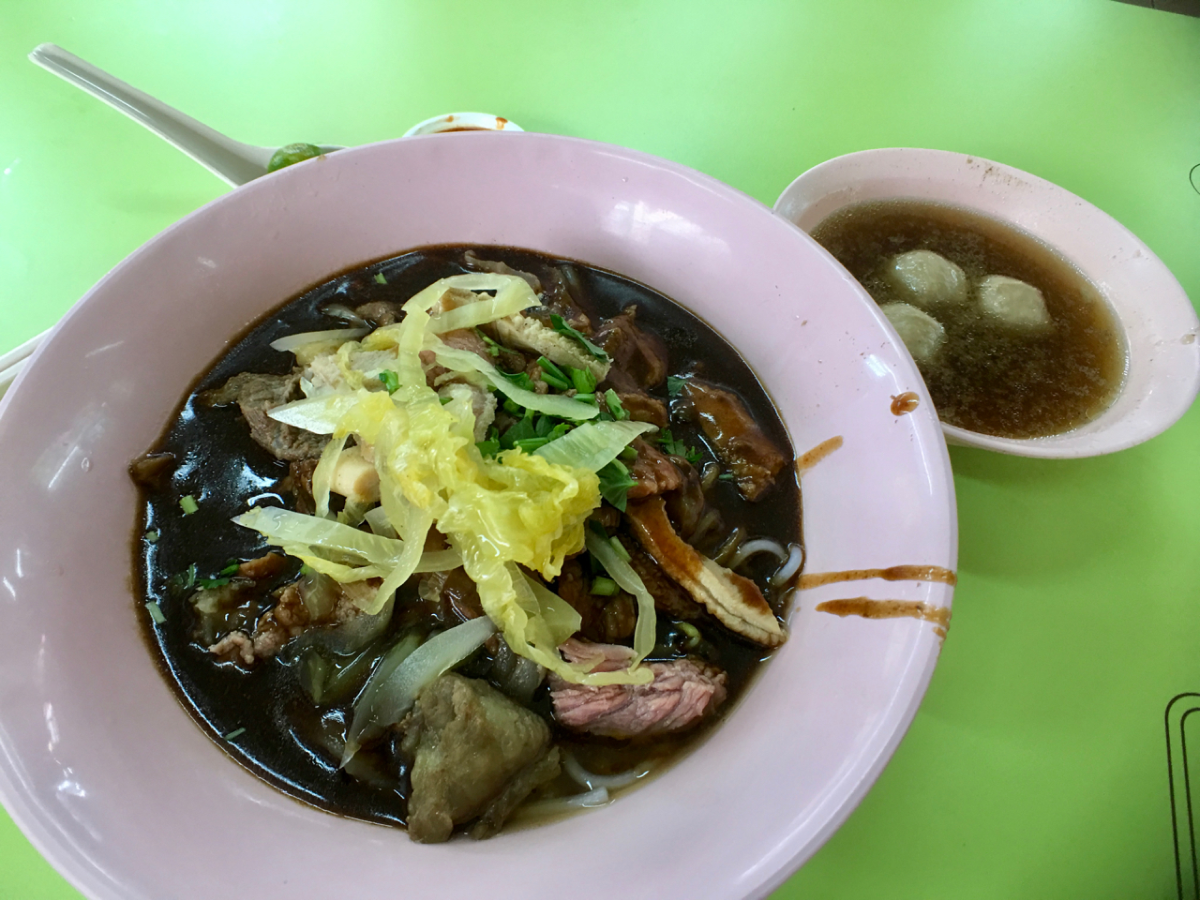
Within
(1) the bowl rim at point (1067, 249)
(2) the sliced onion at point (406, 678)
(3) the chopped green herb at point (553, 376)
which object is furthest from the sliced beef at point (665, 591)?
(1) the bowl rim at point (1067, 249)

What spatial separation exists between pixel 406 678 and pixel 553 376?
862mm

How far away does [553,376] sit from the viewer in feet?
5.96

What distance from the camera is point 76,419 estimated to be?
1598mm

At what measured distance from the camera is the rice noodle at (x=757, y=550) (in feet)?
5.80

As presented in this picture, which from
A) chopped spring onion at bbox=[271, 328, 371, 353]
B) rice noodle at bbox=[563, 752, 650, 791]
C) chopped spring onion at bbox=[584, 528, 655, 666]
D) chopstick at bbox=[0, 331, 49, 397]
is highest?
chopped spring onion at bbox=[271, 328, 371, 353]

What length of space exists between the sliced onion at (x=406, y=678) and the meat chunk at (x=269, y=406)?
0.62 m

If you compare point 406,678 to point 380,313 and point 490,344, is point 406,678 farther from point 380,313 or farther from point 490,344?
point 380,313

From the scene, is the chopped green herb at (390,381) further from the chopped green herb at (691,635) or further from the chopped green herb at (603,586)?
the chopped green herb at (691,635)

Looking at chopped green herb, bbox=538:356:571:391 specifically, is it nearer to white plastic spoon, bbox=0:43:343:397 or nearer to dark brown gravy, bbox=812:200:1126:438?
dark brown gravy, bbox=812:200:1126:438

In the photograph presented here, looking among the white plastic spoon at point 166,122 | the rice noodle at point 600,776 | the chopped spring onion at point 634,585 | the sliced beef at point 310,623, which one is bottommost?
the rice noodle at point 600,776

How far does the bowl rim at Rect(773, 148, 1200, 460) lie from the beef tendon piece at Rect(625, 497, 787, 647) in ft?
2.43

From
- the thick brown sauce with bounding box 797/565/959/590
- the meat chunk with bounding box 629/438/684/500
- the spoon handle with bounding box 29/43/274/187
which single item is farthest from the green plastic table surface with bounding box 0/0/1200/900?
the meat chunk with bounding box 629/438/684/500

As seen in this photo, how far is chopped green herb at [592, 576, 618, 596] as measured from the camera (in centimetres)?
166

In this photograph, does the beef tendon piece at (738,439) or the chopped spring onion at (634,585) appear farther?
the beef tendon piece at (738,439)
